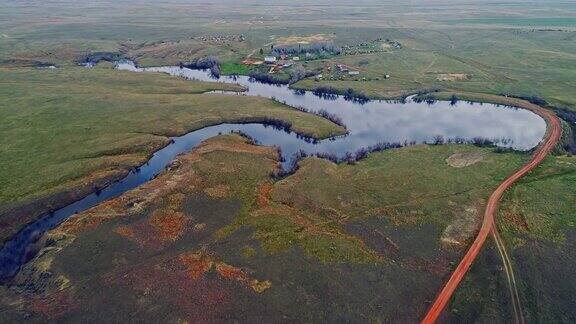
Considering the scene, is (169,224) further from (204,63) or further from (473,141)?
(204,63)

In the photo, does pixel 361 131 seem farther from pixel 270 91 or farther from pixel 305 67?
pixel 305 67

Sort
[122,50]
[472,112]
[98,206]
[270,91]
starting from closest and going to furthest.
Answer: [98,206], [472,112], [270,91], [122,50]

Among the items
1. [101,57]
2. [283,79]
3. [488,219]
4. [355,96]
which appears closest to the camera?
[488,219]

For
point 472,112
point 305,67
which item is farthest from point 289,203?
point 305,67

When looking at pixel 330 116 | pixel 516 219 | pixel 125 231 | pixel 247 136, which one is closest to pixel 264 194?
pixel 125 231

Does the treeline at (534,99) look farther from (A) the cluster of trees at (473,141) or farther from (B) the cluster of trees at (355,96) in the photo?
(B) the cluster of trees at (355,96)
